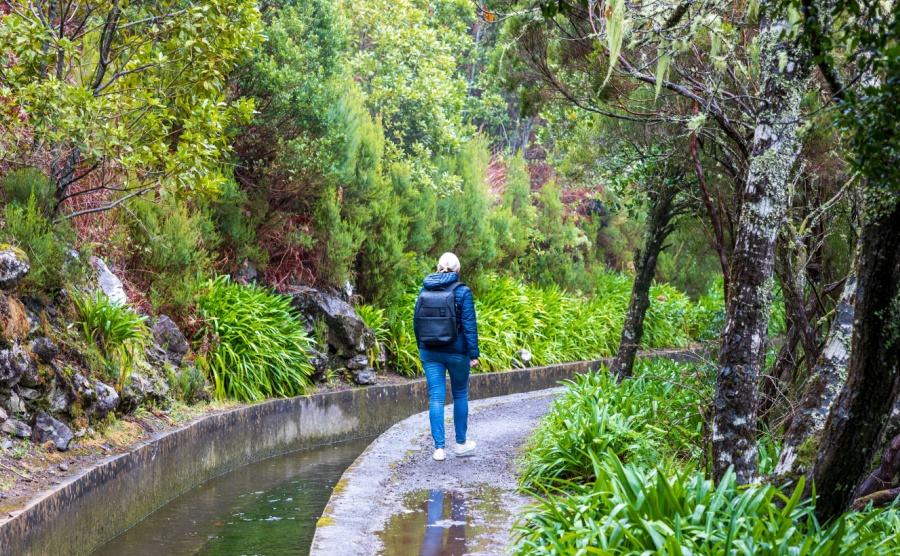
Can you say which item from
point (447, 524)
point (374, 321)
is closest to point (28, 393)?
point (447, 524)

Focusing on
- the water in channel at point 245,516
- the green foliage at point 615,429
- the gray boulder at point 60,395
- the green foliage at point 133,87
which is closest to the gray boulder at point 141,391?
the gray boulder at point 60,395

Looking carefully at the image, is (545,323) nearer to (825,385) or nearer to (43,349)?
(43,349)

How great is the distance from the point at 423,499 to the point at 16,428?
2805 millimetres

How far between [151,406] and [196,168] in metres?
2.18

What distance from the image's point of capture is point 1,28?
6648 millimetres

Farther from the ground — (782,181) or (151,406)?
(782,181)

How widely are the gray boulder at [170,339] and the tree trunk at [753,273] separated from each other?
6.08 meters

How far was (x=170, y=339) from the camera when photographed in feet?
30.4

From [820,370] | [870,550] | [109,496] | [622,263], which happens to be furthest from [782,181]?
[622,263]

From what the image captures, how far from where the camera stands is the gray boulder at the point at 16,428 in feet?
19.9

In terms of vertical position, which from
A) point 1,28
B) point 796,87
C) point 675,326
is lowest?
point 675,326

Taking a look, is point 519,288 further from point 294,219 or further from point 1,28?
point 1,28

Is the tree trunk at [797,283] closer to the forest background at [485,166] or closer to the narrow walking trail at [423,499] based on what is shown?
the forest background at [485,166]

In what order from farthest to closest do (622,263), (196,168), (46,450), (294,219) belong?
1. (622,263)
2. (294,219)
3. (196,168)
4. (46,450)
